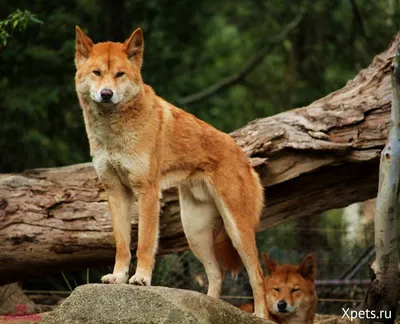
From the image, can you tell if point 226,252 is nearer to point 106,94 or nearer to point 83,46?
point 106,94

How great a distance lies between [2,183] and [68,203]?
692 mm

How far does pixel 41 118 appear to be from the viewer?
13.6m

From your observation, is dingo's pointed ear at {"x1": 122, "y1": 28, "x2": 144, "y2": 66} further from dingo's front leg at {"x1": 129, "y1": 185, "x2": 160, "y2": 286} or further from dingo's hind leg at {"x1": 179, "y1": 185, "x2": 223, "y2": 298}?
dingo's hind leg at {"x1": 179, "y1": 185, "x2": 223, "y2": 298}

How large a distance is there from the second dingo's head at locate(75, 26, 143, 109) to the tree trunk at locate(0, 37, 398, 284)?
5.54ft

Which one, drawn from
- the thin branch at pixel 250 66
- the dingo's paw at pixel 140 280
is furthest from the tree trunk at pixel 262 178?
the thin branch at pixel 250 66

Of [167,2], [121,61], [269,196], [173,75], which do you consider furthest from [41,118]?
[121,61]

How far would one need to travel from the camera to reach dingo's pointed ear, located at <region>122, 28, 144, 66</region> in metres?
7.35

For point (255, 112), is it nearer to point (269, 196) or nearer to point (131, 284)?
point (269, 196)

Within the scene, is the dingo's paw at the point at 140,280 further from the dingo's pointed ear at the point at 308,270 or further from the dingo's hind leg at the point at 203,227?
the dingo's pointed ear at the point at 308,270

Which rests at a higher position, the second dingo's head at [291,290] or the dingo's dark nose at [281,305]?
the second dingo's head at [291,290]

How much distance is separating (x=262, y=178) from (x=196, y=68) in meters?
9.08

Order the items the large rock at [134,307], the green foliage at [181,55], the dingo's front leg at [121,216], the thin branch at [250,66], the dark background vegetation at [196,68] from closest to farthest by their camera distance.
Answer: the large rock at [134,307] < the dingo's front leg at [121,216] < the dark background vegetation at [196,68] < the green foliage at [181,55] < the thin branch at [250,66]

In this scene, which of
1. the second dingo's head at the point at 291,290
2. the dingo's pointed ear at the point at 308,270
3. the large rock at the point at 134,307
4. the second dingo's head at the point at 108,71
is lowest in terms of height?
the large rock at the point at 134,307

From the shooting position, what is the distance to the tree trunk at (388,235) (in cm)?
718
